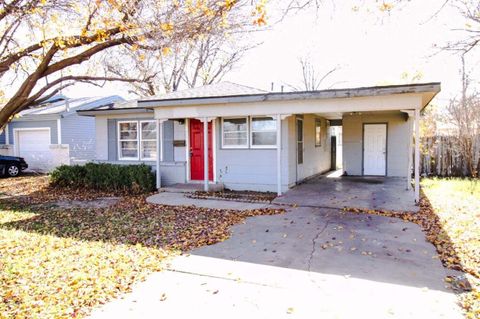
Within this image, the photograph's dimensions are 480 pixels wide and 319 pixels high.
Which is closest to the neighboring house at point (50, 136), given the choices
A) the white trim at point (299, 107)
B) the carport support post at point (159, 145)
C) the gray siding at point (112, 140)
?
the gray siding at point (112, 140)

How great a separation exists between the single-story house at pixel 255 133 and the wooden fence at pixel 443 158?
1701 mm

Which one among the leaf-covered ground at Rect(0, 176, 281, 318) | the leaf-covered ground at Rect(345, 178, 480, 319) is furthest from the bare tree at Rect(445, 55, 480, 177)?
the leaf-covered ground at Rect(0, 176, 281, 318)

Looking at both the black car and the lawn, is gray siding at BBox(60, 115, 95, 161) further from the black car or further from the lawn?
the lawn

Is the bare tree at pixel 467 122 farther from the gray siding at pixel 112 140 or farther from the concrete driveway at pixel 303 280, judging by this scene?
the gray siding at pixel 112 140

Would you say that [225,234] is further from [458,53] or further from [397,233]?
[458,53]

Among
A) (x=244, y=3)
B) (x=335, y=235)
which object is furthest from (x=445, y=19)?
(x=335, y=235)

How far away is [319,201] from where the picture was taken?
29.9 feet

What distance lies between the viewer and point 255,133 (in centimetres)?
1118

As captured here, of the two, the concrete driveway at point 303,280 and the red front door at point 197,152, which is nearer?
the concrete driveway at point 303,280

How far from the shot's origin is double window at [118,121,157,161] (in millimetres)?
Result: 12836

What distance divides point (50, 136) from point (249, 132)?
12979 mm

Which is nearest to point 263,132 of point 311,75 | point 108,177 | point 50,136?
point 108,177

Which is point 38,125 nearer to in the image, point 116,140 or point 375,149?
point 116,140

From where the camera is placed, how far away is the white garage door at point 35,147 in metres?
19.3
